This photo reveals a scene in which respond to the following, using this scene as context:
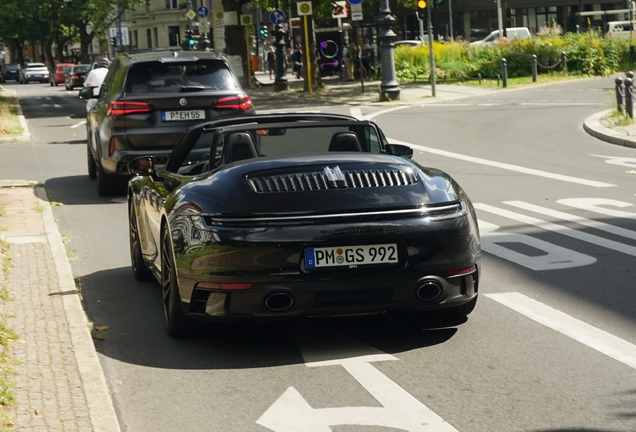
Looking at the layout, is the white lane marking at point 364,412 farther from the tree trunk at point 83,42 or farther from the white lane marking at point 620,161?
the tree trunk at point 83,42

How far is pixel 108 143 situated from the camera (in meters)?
13.9

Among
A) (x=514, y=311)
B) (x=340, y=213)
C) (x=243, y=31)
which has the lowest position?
(x=514, y=311)

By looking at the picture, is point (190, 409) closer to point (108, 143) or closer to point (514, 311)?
point (514, 311)

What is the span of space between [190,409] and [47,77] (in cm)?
9228

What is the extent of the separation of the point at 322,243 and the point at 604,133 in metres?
15.7

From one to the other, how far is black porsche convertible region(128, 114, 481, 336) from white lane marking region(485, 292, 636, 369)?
25.1 inches

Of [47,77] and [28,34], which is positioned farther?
[28,34]

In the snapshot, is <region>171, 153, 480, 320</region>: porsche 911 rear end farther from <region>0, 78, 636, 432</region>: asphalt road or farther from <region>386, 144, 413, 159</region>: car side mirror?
<region>386, 144, 413, 159</region>: car side mirror

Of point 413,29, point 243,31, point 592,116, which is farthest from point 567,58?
point 413,29

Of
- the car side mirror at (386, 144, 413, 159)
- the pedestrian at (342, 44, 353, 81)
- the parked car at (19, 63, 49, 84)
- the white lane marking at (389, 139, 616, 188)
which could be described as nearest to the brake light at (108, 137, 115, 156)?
the white lane marking at (389, 139, 616, 188)

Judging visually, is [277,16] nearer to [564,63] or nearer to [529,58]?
[529,58]

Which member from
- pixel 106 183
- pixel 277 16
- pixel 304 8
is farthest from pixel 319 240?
pixel 277 16

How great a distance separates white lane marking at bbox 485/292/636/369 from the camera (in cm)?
597

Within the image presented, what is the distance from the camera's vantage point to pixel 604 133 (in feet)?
67.6
